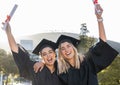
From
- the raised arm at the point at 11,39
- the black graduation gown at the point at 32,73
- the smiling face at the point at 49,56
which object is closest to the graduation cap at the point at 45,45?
the smiling face at the point at 49,56

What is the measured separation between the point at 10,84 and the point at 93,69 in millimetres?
22072

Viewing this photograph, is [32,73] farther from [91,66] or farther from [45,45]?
[91,66]

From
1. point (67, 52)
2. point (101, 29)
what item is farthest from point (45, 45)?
point (101, 29)

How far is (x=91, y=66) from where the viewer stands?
474 cm

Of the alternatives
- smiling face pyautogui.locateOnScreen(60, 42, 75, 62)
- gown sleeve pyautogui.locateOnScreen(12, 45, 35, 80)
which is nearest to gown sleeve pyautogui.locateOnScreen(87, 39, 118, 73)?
smiling face pyautogui.locateOnScreen(60, 42, 75, 62)

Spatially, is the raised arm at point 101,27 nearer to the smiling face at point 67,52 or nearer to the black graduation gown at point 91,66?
the black graduation gown at point 91,66

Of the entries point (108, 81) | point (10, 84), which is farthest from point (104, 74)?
point (10, 84)

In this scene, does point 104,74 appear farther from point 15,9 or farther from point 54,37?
point 54,37

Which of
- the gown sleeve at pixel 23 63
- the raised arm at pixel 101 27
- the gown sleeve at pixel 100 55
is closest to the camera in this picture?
the raised arm at pixel 101 27

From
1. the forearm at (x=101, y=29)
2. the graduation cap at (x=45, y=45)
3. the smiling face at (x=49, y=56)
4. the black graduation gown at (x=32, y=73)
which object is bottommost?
the black graduation gown at (x=32, y=73)

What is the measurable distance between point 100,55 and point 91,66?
169 mm

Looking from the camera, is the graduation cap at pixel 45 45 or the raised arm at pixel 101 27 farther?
the graduation cap at pixel 45 45

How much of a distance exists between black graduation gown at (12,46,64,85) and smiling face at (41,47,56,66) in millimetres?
142

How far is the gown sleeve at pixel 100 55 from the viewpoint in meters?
4.71
